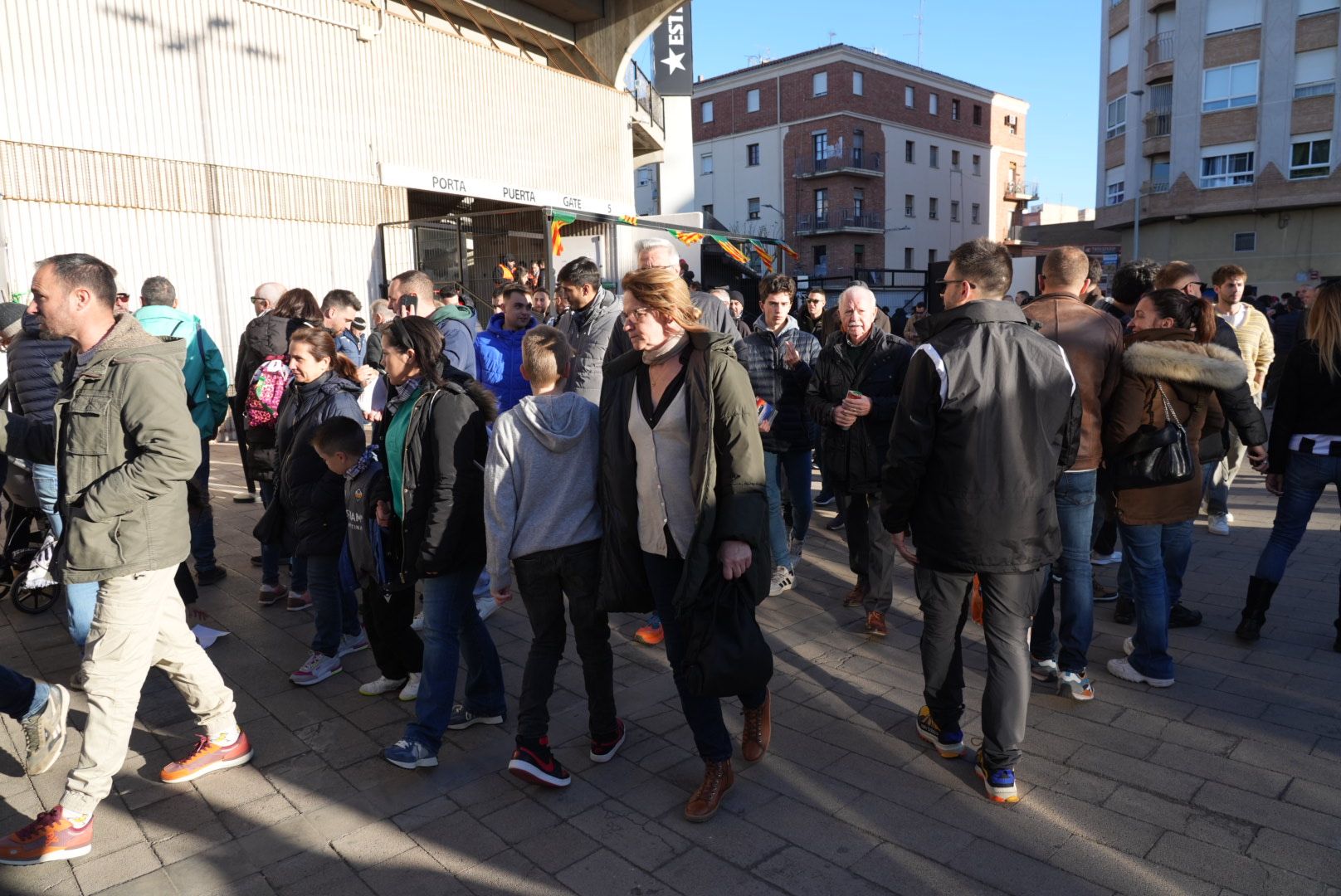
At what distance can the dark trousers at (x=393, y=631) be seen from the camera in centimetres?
409

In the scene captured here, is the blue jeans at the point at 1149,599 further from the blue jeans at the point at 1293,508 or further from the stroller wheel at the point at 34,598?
the stroller wheel at the point at 34,598

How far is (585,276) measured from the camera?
5.46 m

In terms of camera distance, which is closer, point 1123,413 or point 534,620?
point 534,620

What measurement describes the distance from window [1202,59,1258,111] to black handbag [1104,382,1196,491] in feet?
125

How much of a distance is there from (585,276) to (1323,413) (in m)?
4.11

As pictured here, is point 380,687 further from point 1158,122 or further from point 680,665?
point 1158,122

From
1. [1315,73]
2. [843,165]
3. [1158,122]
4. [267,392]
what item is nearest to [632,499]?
[267,392]

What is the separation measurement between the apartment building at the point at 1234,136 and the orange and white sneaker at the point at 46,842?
38.2m

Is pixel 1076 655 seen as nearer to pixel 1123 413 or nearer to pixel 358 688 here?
pixel 1123 413

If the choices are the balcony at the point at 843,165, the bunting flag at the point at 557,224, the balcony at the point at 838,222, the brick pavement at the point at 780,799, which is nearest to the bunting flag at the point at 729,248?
the bunting flag at the point at 557,224

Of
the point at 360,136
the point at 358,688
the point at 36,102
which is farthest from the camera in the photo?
the point at 360,136

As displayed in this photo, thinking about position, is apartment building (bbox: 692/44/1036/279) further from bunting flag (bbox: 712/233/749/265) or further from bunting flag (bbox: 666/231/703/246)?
bunting flag (bbox: 666/231/703/246)

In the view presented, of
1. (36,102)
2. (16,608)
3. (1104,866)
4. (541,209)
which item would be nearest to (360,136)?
(541,209)

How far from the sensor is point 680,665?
3305mm
